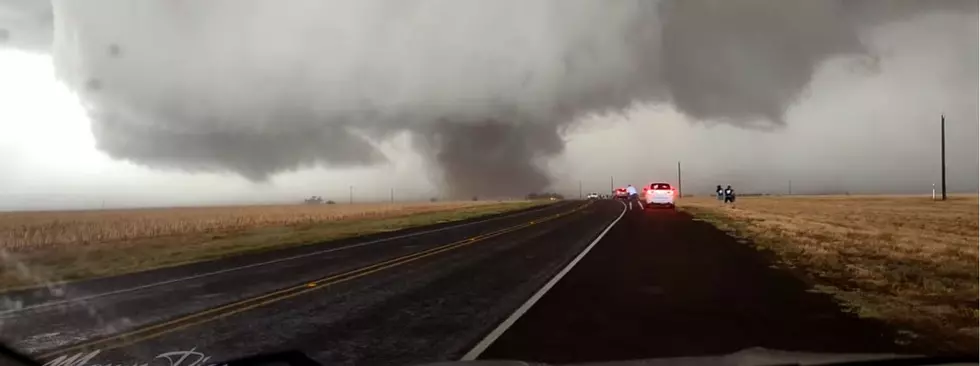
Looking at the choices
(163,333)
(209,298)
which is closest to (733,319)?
(163,333)

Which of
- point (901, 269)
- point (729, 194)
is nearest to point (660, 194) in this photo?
point (729, 194)

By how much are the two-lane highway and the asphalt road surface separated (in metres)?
0.03

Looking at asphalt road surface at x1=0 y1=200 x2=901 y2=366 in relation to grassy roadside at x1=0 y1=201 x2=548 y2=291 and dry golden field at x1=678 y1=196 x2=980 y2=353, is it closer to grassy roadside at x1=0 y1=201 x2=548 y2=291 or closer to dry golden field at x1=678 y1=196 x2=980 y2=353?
dry golden field at x1=678 y1=196 x2=980 y2=353

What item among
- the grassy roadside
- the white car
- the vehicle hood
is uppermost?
the white car

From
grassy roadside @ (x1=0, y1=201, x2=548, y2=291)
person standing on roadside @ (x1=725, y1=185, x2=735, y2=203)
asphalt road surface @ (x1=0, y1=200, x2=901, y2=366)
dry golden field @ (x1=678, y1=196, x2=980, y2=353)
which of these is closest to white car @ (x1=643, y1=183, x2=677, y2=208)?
person standing on roadside @ (x1=725, y1=185, x2=735, y2=203)

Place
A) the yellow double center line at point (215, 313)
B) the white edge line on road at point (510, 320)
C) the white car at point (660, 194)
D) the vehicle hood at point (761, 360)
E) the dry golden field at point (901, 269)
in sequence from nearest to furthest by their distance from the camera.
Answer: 1. the vehicle hood at point (761, 360)
2. the white edge line on road at point (510, 320)
3. the yellow double center line at point (215, 313)
4. the dry golden field at point (901, 269)
5. the white car at point (660, 194)

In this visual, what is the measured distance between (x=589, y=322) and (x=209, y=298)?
6.03 metres

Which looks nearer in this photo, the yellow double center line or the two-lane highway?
the two-lane highway

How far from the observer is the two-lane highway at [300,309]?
706 centimetres

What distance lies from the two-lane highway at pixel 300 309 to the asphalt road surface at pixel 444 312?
32mm

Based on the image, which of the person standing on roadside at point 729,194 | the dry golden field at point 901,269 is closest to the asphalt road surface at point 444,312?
the dry golden field at point 901,269

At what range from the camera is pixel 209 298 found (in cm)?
1074

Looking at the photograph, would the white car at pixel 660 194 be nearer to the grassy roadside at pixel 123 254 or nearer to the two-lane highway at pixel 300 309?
the grassy roadside at pixel 123 254

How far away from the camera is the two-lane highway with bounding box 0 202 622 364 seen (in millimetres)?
7062
